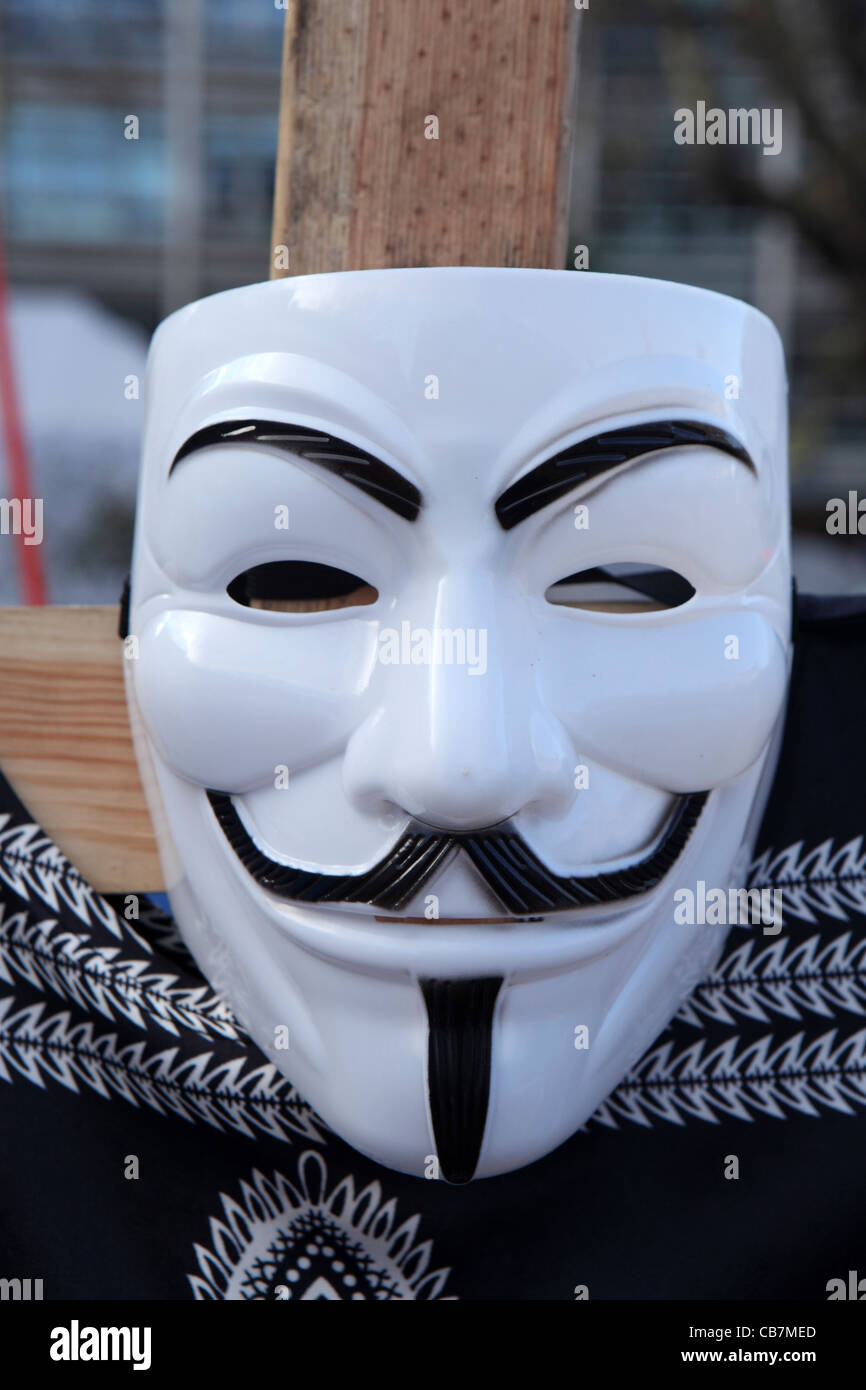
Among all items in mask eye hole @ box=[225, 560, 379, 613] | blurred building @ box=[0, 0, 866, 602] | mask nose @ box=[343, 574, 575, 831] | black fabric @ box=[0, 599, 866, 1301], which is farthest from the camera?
blurred building @ box=[0, 0, 866, 602]

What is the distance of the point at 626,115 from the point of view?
32.9ft

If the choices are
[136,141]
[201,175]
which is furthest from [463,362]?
[201,175]

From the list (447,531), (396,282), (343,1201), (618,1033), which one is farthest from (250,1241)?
(396,282)

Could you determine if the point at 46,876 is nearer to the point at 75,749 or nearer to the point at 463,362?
the point at 75,749

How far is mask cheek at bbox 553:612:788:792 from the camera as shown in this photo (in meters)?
0.99

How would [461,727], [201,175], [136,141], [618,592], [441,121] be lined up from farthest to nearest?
[201,175] < [136,141] < [618,592] < [441,121] < [461,727]

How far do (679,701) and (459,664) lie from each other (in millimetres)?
171

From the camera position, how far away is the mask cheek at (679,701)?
3.24 ft

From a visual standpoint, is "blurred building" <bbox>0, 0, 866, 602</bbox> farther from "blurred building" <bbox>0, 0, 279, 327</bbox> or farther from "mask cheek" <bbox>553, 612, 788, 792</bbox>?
"mask cheek" <bbox>553, 612, 788, 792</bbox>

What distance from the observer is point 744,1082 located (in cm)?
112

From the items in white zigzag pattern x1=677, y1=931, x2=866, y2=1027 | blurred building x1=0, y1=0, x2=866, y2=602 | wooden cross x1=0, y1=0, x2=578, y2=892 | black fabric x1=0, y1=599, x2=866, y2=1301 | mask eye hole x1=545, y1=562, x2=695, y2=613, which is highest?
blurred building x1=0, y1=0, x2=866, y2=602

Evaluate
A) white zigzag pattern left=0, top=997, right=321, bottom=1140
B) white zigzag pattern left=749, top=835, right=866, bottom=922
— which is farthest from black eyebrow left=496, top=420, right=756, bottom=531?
white zigzag pattern left=0, top=997, right=321, bottom=1140

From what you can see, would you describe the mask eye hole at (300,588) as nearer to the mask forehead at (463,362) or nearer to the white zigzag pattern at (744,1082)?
the mask forehead at (463,362)
